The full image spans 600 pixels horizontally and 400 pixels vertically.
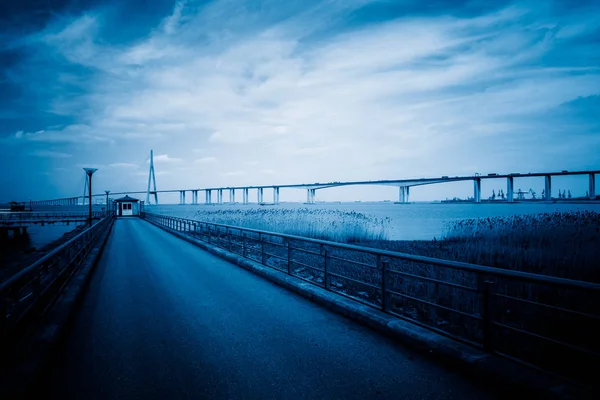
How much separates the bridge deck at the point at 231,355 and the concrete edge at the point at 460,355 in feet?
0.56

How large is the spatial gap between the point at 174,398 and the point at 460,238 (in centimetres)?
1824

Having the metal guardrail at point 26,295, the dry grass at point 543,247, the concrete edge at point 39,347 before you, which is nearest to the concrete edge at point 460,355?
the concrete edge at point 39,347

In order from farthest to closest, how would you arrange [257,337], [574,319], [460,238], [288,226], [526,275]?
1. [288,226]
2. [460,238]
3. [574,319]
4. [257,337]
5. [526,275]

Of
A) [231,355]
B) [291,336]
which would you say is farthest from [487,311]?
[231,355]

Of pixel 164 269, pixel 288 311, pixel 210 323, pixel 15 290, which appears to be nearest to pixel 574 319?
pixel 288 311

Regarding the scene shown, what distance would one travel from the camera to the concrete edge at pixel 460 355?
3.09 m

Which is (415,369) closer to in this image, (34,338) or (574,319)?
(574,319)

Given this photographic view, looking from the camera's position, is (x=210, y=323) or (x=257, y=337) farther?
(x=210, y=323)

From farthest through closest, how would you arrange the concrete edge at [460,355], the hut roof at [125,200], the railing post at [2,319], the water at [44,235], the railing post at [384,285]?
the hut roof at [125,200], the water at [44,235], the railing post at [384,285], the railing post at [2,319], the concrete edge at [460,355]

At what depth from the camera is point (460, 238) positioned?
18.8 meters

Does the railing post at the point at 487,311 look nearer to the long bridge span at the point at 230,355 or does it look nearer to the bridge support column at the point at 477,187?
the long bridge span at the point at 230,355

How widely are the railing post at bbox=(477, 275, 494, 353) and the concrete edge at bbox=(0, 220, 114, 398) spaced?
14.4 feet

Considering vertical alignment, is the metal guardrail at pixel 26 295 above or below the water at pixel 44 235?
above

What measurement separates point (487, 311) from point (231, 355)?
2.83 meters
